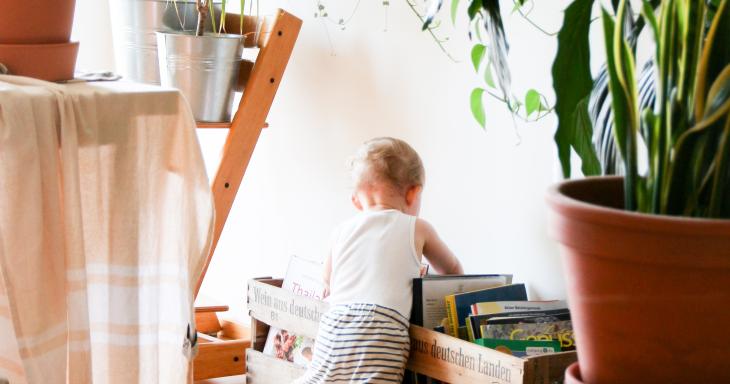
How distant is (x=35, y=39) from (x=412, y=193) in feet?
2.65

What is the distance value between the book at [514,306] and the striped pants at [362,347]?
17cm

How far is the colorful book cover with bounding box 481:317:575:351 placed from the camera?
169 cm

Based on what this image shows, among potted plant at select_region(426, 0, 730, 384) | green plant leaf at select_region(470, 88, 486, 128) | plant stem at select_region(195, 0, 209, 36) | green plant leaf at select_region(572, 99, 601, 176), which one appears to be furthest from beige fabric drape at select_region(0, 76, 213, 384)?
potted plant at select_region(426, 0, 730, 384)

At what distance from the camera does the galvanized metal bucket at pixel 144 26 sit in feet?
7.92

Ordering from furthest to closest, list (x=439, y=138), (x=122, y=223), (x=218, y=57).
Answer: (x=218, y=57) → (x=439, y=138) → (x=122, y=223)

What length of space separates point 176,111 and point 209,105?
68 centimetres

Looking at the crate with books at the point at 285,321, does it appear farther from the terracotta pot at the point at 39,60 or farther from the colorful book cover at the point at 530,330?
the terracotta pot at the point at 39,60

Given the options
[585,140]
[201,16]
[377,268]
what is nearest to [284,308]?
[377,268]

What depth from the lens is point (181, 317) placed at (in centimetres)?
168

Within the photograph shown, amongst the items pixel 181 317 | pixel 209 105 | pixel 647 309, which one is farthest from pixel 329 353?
pixel 647 309

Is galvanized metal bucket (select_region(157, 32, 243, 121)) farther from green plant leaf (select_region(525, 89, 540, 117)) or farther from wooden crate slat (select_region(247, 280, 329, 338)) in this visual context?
green plant leaf (select_region(525, 89, 540, 117))

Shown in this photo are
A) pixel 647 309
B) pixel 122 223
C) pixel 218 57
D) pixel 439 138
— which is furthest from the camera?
pixel 218 57

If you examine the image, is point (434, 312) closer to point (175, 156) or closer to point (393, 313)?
point (393, 313)

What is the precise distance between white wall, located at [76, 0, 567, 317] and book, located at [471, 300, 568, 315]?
0.28 ft
